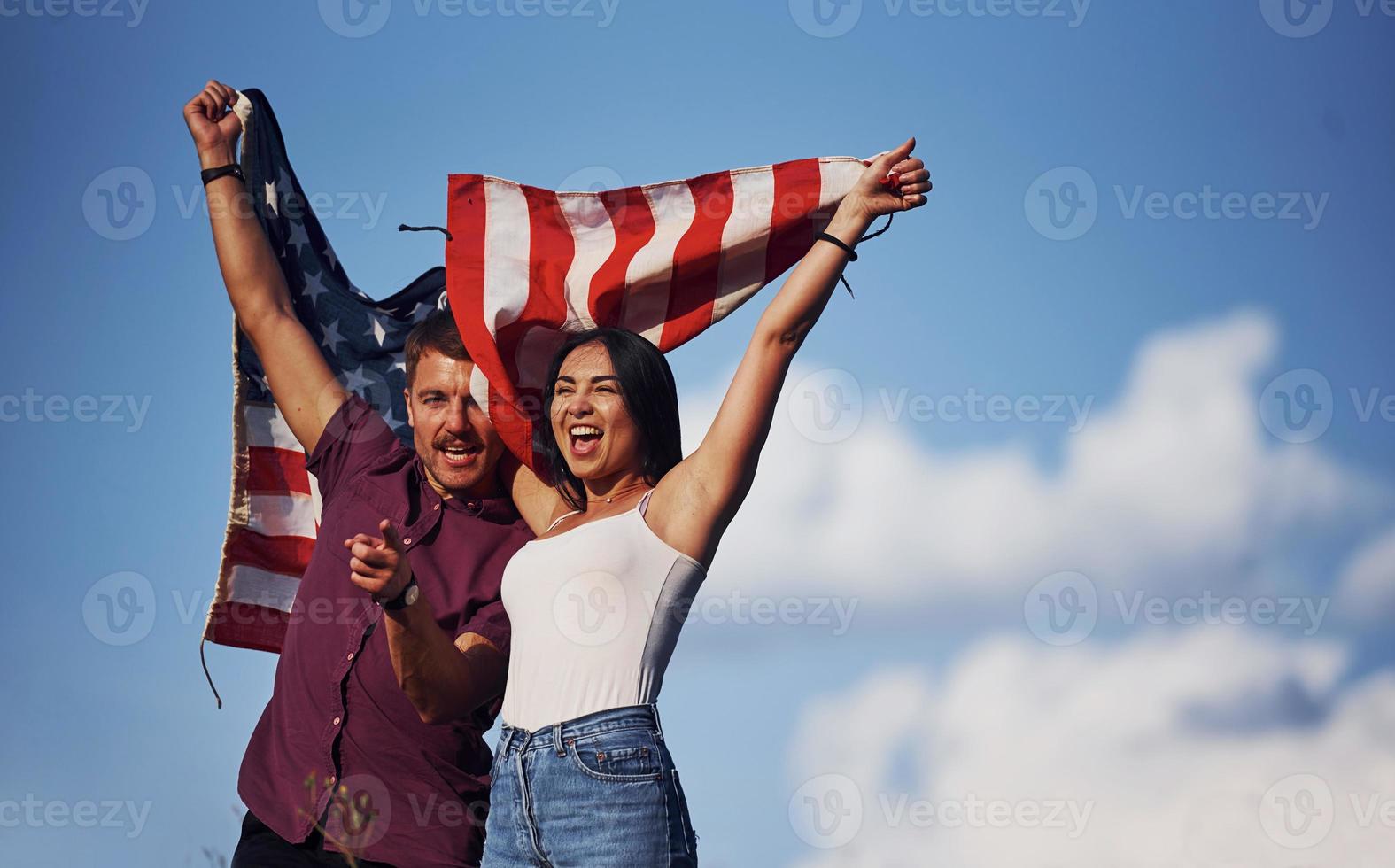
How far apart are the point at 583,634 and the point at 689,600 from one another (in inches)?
14.8

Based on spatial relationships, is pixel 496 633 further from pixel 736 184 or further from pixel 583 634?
pixel 736 184

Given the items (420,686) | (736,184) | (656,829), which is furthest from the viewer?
(736,184)

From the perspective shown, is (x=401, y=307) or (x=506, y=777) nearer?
(x=506, y=777)

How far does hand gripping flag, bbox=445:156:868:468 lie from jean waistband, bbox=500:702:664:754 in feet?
5.02

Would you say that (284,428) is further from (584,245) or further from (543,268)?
(584,245)

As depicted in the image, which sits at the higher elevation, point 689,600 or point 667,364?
point 667,364

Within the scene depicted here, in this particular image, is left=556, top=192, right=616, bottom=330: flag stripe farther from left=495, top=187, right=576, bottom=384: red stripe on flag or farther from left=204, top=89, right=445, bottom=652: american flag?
left=204, top=89, right=445, bottom=652: american flag

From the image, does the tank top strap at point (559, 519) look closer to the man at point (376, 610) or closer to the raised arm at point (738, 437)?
the man at point (376, 610)

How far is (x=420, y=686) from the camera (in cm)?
443

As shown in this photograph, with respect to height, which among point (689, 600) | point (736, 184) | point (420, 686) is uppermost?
point (736, 184)

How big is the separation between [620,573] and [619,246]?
2088 mm

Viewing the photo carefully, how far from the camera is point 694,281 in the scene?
221 inches

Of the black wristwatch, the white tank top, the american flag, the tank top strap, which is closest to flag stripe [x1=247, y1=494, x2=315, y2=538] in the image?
the american flag

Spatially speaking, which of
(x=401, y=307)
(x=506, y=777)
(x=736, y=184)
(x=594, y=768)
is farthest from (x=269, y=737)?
(x=736, y=184)
